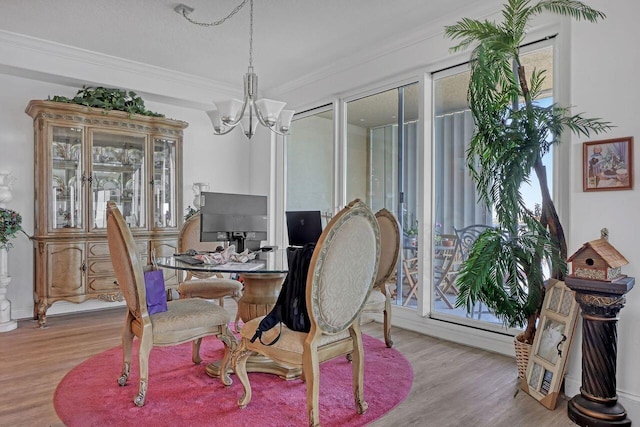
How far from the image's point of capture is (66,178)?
4.05 metres

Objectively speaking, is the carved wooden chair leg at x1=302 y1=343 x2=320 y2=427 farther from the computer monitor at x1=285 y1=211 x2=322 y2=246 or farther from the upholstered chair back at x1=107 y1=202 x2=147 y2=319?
the computer monitor at x1=285 y1=211 x2=322 y2=246

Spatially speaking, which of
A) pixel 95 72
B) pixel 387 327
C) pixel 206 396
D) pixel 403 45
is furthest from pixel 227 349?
pixel 95 72

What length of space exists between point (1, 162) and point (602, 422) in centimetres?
513

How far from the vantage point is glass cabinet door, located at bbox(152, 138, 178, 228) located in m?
4.58

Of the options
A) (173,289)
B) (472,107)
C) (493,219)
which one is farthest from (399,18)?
(173,289)

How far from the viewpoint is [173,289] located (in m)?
4.81

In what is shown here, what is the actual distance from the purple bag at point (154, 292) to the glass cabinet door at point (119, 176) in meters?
2.21

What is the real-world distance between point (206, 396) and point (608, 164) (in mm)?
2599

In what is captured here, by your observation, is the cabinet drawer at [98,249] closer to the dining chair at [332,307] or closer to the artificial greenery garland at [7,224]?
the artificial greenery garland at [7,224]

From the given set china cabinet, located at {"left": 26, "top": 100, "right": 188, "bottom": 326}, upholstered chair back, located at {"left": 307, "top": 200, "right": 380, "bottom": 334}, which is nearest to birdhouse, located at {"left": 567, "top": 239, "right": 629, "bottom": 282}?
upholstered chair back, located at {"left": 307, "top": 200, "right": 380, "bottom": 334}

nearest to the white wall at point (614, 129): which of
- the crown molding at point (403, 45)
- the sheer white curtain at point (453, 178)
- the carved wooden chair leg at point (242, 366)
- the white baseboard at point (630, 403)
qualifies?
the white baseboard at point (630, 403)

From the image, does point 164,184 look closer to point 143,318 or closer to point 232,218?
point 232,218

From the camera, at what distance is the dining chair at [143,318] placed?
85.8 inches

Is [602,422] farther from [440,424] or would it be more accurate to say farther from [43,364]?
[43,364]
